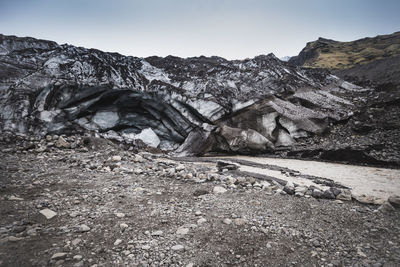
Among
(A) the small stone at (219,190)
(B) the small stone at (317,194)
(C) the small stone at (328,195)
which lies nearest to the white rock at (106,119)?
(A) the small stone at (219,190)

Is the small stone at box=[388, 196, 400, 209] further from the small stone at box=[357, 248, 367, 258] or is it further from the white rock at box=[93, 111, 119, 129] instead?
the white rock at box=[93, 111, 119, 129]

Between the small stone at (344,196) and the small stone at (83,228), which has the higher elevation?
the small stone at (344,196)

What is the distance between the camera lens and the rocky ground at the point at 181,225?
8.84ft

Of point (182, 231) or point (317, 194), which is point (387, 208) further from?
point (182, 231)

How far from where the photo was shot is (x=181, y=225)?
354 centimetres

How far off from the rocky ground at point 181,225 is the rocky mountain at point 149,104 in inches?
375

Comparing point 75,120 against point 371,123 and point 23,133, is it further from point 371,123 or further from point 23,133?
point 371,123

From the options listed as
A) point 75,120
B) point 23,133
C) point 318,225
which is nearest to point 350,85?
point 318,225

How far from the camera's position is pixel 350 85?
77.9 ft

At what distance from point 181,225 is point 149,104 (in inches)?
622

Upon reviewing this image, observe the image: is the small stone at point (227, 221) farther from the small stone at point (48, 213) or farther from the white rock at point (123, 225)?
the small stone at point (48, 213)

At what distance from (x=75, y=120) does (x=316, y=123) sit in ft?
64.2

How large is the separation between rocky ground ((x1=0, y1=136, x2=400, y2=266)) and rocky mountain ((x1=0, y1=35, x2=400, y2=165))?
375 inches

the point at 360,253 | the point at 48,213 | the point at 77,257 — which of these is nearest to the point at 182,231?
the point at 77,257
